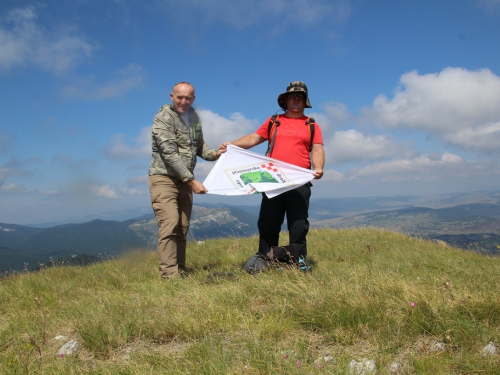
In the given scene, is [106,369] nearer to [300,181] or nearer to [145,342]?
[145,342]

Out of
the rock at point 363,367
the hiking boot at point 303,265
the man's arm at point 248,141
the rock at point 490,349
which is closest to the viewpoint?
the rock at point 363,367

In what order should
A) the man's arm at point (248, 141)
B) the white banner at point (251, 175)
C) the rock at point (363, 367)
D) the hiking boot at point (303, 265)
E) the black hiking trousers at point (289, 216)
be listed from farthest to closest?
the man's arm at point (248, 141)
the black hiking trousers at point (289, 216)
the white banner at point (251, 175)
the hiking boot at point (303, 265)
the rock at point (363, 367)

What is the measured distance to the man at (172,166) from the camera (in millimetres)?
5840

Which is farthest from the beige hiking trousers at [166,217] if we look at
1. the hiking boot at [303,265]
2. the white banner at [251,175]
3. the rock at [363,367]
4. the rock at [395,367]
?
the rock at [395,367]

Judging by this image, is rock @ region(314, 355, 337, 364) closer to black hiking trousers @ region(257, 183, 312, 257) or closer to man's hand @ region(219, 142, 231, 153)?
black hiking trousers @ region(257, 183, 312, 257)

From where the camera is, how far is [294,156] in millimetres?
5973

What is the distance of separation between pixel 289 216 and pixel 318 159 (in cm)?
111

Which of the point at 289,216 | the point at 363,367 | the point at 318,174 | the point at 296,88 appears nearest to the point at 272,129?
the point at 296,88

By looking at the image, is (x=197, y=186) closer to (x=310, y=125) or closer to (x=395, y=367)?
(x=310, y=125)

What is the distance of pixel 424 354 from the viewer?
2.71 meters

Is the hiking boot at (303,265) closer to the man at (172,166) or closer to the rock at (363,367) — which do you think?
the man at (172,166)

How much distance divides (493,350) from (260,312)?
6.75ft

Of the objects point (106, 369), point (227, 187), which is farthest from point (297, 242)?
point (106, 369)

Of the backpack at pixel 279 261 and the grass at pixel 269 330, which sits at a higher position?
the backpack at pixel 279 261
